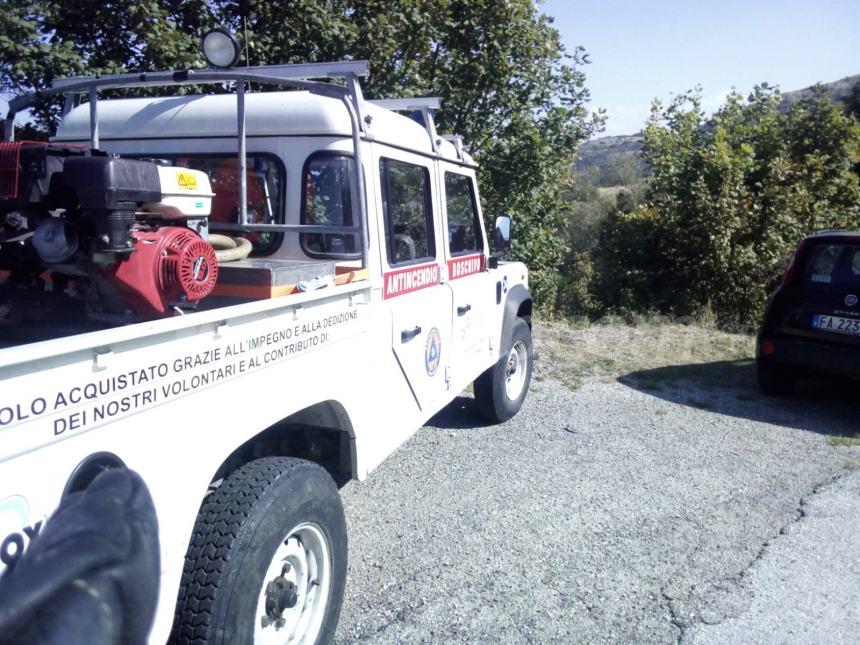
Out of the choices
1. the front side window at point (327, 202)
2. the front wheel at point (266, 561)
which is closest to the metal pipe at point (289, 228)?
the front side window at point (327, 202)

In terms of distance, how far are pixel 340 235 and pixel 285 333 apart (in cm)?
123

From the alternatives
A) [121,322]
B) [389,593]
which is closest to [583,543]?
[389,593]

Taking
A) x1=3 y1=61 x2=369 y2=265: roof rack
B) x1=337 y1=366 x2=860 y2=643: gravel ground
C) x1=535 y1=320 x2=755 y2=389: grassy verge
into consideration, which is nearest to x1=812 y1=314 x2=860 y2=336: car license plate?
x1=337 y1=366 x2=860 y2=643: gravel ground

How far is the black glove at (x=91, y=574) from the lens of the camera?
151 cm

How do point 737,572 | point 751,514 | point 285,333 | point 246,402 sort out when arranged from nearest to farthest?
point 246,402 < point 285,333 < point 737,572 < point 751,514

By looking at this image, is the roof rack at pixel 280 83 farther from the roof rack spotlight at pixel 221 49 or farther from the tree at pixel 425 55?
the tree at pixel 425 55

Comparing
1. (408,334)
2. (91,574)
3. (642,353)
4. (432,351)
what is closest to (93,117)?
(408,334)

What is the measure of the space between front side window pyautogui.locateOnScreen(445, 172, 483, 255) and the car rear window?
11.1ft

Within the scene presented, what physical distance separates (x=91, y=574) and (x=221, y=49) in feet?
8.48

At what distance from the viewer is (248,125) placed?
373 cm

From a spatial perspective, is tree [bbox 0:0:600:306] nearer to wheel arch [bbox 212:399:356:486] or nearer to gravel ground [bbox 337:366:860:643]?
gravel ground [bbox 337:366:860:643]

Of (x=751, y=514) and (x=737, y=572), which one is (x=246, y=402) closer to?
(x=737, y=572)

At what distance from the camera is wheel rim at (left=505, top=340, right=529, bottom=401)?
6121 millimetres

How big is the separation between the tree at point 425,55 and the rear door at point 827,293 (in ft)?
14.6
